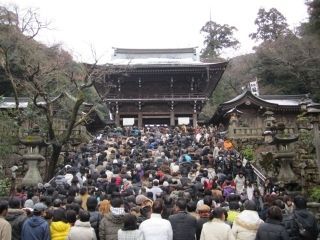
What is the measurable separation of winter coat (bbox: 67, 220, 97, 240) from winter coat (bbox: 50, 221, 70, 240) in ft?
0.90

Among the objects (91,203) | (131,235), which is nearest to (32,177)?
(91,203)

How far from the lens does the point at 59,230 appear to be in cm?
562

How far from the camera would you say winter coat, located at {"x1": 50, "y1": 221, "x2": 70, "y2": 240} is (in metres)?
5.60

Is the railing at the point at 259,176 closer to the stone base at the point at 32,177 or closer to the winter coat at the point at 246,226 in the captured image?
the stone base at the point at 32,177

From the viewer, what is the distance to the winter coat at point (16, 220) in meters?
5.88

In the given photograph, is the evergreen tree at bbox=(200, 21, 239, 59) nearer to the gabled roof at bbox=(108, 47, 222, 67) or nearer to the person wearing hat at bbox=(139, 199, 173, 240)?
the gabled roof at bbox=(108, 47, 222, 67)

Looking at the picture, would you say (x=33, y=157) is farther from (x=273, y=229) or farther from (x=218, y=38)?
(x=218, y=38)

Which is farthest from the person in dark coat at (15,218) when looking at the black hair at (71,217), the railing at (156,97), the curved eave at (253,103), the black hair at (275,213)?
the railing at (156,97)

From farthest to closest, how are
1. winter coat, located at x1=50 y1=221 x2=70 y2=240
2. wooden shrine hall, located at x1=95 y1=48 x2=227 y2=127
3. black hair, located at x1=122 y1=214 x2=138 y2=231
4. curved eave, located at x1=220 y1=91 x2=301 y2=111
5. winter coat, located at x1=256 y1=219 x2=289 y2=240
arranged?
wooden shrine hall, located at x1=95 y1=48 x2=227 y2=127 → curved eave, located at x1=220 y1=91 x2=301 y2=111 → winter coat, located at x1=50 y1=221 x2=70 y2=240 → black hair, located at x1=122 y1=214 x2=138 y2=231 → winter coat, located at x1=256 y1=219 x2=289 y2=240

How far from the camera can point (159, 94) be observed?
31.5 metres

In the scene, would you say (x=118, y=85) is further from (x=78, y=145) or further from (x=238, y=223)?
(x=238, y=223)

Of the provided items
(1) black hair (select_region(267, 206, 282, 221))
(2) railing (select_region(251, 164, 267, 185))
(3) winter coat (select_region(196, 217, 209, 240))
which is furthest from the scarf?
(2) railing (select_region(251, 164, 267, 185))

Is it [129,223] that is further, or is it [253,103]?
[253,103]

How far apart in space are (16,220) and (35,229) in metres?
0.65
